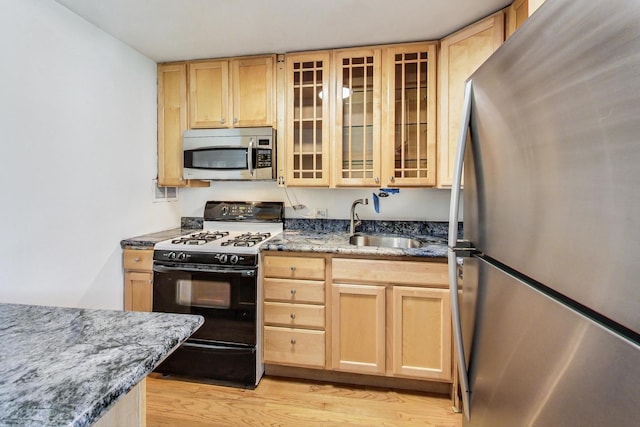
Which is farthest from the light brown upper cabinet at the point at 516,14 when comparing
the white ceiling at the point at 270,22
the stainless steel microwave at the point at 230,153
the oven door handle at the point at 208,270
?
the oven door handle at the point at 208,270

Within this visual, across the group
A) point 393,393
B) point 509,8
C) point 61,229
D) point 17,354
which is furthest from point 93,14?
point 393,393

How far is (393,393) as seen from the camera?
2.09 metres

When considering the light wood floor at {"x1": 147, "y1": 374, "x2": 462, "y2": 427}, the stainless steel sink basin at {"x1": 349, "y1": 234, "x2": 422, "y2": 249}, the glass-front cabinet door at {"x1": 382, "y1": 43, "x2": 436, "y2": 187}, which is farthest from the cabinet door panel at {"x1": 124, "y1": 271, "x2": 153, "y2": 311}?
the glass-front cabinet door at {"x1": 382, "y1": 43, "x2": 436, "y2": 187}

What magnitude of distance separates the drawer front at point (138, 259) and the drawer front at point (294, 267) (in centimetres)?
85

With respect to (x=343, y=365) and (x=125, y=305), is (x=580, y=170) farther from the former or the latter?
(x=125, y=305)

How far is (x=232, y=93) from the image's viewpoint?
8.27 feet

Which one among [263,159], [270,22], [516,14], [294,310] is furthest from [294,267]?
[516,14]

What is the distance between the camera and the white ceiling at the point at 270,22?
72.0 inches

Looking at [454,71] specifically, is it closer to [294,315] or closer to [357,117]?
[357,117]

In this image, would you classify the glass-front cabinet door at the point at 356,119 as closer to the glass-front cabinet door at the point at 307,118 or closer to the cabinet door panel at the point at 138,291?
the glass-front cabinet door at the point at 307,118

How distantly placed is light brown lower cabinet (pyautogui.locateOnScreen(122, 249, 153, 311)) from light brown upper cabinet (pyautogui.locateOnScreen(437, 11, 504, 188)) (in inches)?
85.6

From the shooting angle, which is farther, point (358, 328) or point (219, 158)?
point (219, 158)

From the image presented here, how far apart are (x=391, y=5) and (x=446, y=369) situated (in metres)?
2.21

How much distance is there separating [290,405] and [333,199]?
1.54 metres
